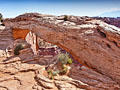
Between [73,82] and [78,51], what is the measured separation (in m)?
4.49

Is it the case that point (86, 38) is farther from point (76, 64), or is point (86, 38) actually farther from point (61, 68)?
point (61, 68)

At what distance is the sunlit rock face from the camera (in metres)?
10.3

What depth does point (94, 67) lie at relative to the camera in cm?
1130

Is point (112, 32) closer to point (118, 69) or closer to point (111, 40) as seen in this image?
point (111, 40)

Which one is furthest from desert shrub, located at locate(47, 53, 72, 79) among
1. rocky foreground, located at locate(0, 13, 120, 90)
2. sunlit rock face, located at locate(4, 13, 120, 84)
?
sunlit rock face, located at locate(4, 13, 120, 84)

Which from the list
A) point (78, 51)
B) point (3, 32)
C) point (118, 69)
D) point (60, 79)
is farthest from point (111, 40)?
point (3, 32)

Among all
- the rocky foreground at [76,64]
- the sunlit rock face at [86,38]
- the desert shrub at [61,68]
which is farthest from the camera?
the sunlit rock face at [86,38]

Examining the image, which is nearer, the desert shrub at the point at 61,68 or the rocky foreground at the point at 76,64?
the rocky foreground at the point at 76,64

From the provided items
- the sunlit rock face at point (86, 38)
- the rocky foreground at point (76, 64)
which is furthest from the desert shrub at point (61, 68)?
the sunlit rock face at point (86, 38)

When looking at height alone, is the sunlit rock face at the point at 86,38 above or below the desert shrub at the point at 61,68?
above

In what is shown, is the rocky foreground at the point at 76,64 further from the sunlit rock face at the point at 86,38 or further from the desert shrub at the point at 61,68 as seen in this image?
the desert shrub at the point at 61,68

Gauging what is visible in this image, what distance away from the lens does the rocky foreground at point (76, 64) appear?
875 centimetres

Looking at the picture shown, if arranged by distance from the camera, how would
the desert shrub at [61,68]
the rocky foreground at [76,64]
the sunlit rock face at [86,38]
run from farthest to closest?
the sunlit rock face at [86,38] → the desert shrub at [61,68] → the rocky foreground at [76,64]

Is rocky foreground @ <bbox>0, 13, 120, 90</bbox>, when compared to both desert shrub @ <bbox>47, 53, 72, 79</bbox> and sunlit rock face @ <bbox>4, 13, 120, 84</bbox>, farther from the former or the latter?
desert shrub @ <bbox>47, 53, 72, 79</bbox>
